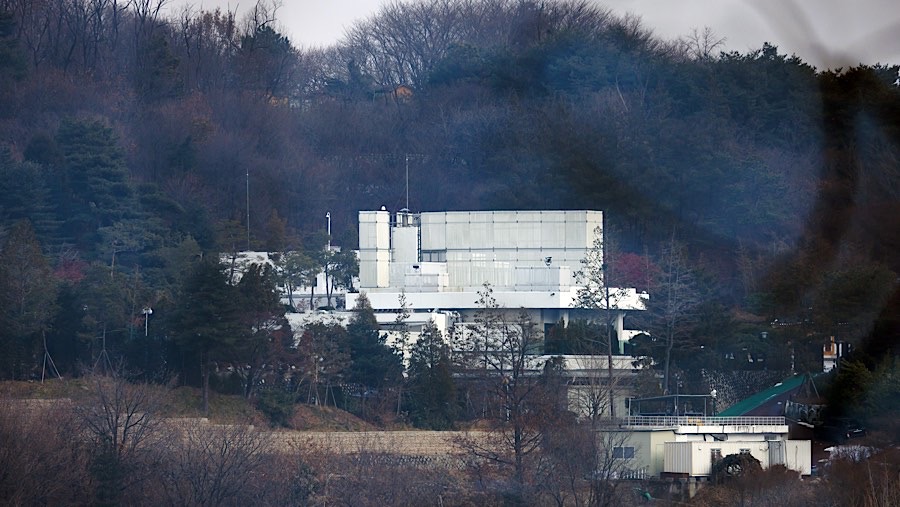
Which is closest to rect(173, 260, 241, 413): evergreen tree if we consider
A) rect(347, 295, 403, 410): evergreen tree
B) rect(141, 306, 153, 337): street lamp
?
rect(141, 306, 153, 337): street lamp

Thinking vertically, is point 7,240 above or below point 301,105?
below

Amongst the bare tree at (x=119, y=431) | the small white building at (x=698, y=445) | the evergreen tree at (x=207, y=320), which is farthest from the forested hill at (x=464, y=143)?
the bare tree at (x=119, y=431)

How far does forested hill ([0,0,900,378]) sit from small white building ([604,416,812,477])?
3.79 metres

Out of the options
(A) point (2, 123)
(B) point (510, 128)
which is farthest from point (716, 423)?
(A) point (2, 123)

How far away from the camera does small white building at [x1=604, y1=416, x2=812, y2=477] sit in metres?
A: 26.0

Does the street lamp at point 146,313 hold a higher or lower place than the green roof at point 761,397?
higher

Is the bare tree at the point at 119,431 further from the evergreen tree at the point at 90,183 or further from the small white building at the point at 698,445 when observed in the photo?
the evergreen tree at the point at 90,183

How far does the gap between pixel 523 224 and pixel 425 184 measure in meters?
8.82

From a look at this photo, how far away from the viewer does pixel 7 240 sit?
106 feet

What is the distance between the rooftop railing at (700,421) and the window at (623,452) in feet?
2.17

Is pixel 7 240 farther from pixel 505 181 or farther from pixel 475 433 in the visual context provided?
pixel 505 181

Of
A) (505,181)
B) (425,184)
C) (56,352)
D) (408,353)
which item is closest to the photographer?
(56,352)

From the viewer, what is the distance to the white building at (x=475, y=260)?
34219 mm

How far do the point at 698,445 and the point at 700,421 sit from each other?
24.3 inches
